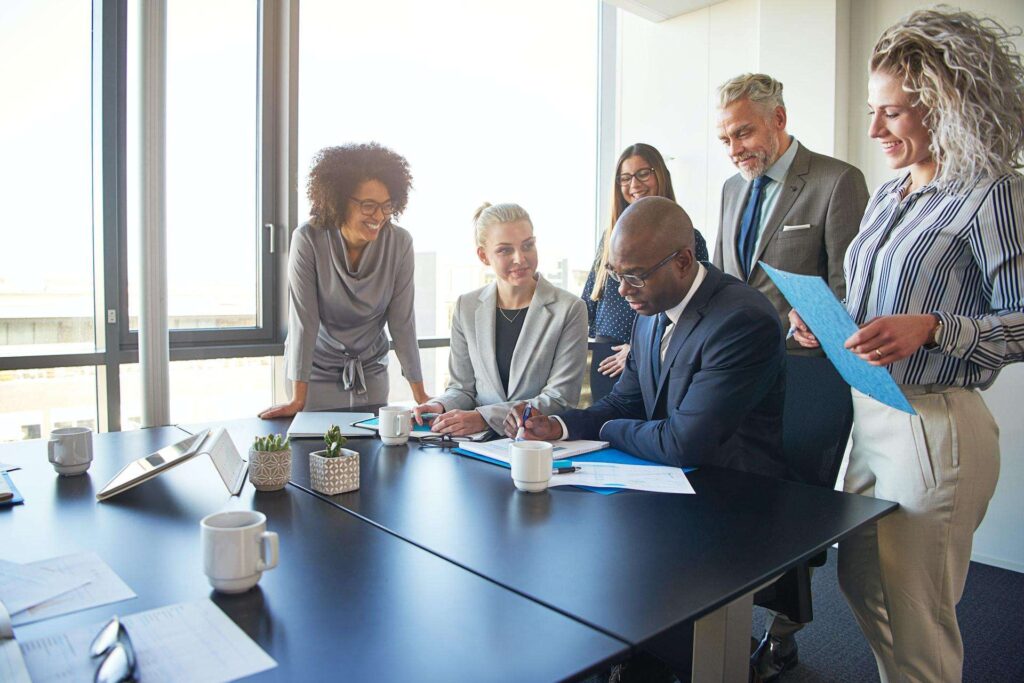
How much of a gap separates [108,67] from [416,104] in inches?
60.2

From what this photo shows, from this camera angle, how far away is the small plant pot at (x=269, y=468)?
148 cm

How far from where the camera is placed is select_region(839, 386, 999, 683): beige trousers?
1.49 meters

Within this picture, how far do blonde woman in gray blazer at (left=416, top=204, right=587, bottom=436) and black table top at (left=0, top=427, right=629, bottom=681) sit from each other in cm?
108

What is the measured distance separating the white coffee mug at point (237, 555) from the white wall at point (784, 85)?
3356 mm

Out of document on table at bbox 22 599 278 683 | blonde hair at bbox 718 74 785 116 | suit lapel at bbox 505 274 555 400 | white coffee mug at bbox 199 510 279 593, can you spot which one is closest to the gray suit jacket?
blonde hair at bbox 718 74 785 116

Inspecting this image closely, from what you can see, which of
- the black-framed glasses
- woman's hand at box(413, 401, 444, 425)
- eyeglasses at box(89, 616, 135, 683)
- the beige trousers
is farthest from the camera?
woman's hand at box(413, 401, 444, 425)

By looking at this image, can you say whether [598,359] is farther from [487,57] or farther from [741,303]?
[487,57]

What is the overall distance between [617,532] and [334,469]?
0.60 metres

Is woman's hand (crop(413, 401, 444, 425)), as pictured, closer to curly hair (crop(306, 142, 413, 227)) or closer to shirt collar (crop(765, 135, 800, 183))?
curly hair (crop(306, 142, 413, 227))

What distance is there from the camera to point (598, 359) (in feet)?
9.21

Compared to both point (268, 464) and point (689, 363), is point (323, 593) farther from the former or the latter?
point (689, 363)

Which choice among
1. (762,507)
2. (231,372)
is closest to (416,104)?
(231,372)

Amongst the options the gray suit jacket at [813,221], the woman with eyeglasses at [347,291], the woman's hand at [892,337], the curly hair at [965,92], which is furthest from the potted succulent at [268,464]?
the gray suit jacket at [813,221]

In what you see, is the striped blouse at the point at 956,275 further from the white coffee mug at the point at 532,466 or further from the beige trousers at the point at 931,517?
the white coffee mug at the point at 532,466
